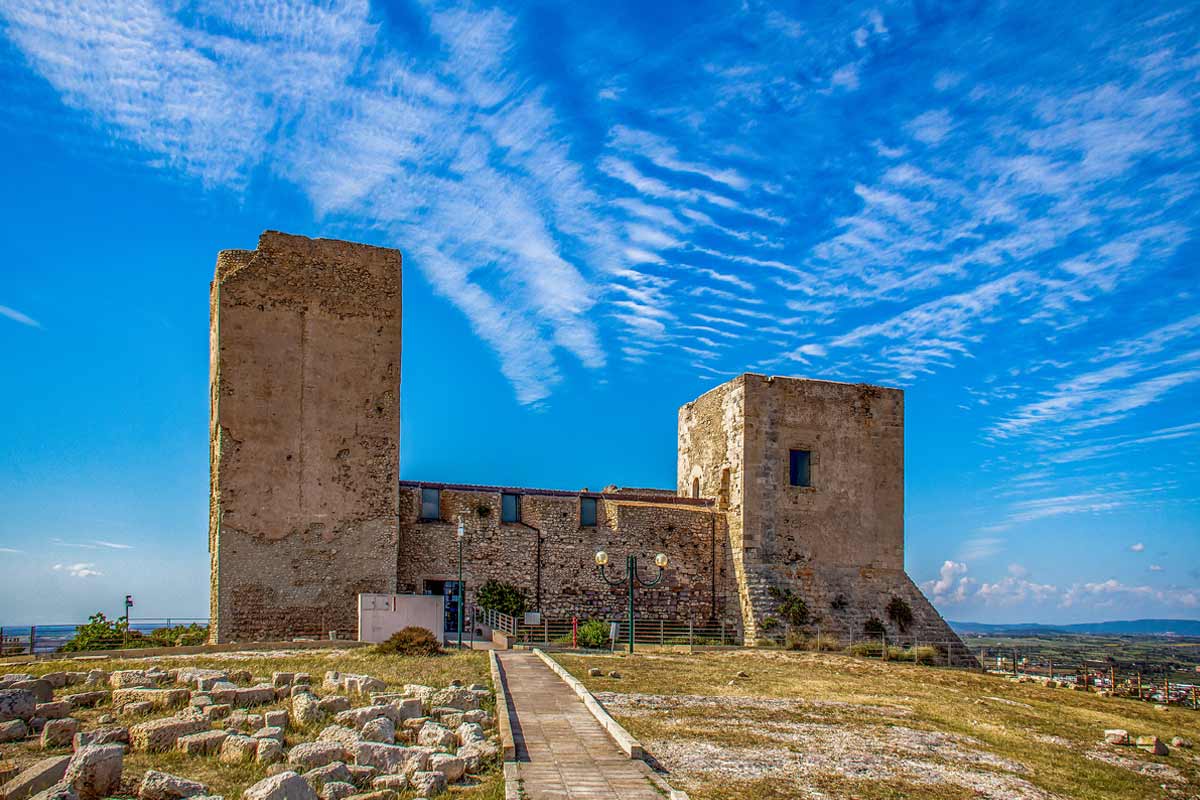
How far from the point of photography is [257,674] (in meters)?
15.9

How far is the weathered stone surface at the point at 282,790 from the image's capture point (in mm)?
7113

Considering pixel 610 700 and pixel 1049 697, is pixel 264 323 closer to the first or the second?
pixel 610 700

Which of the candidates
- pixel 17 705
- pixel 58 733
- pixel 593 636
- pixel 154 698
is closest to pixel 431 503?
pixel 593 636

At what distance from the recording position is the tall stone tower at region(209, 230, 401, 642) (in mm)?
24109

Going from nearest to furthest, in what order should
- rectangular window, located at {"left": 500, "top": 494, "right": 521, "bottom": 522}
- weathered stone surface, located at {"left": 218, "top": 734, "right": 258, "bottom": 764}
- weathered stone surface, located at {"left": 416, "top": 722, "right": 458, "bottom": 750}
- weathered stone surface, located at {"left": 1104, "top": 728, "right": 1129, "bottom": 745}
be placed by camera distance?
weathered stone surface, located at {"left": 218, "top": 734, "right": 258, "bottom": 764}
weathered stone surface, located at {"left": 416, "top": 722, "right": 458, "bottom": 750}
weathered stone surface, located at {"left": 1104, "top": 728, "right": 1129, "bottom": 745}
rectangular window, located at {"left": 500, "top": 494, "right": 521, "bottom": 522}

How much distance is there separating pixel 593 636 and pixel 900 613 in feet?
38.4

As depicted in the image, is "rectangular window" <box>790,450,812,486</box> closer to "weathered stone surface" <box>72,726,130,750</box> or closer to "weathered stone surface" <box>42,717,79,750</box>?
"weathered stone surface" <box>72,726,130,750</box>

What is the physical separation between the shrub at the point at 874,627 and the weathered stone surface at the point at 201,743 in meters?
23.5

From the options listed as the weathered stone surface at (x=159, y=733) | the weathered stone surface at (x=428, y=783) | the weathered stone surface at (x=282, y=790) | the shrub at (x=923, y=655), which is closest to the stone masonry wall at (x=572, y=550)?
the shrub at (x=923, y=655)

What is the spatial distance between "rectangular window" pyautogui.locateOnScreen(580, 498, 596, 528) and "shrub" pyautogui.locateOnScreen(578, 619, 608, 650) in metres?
4.68

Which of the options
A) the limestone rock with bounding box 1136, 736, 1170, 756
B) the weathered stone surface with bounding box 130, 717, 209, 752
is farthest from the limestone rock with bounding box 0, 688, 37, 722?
the limestone rock with bounding box 1136, 736, 1170, 756

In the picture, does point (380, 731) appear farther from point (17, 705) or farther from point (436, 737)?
point (17, 705)

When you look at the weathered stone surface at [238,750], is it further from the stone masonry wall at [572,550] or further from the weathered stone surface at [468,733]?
the stone masonry wall at [572,550]

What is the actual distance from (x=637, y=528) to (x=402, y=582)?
7.38m
